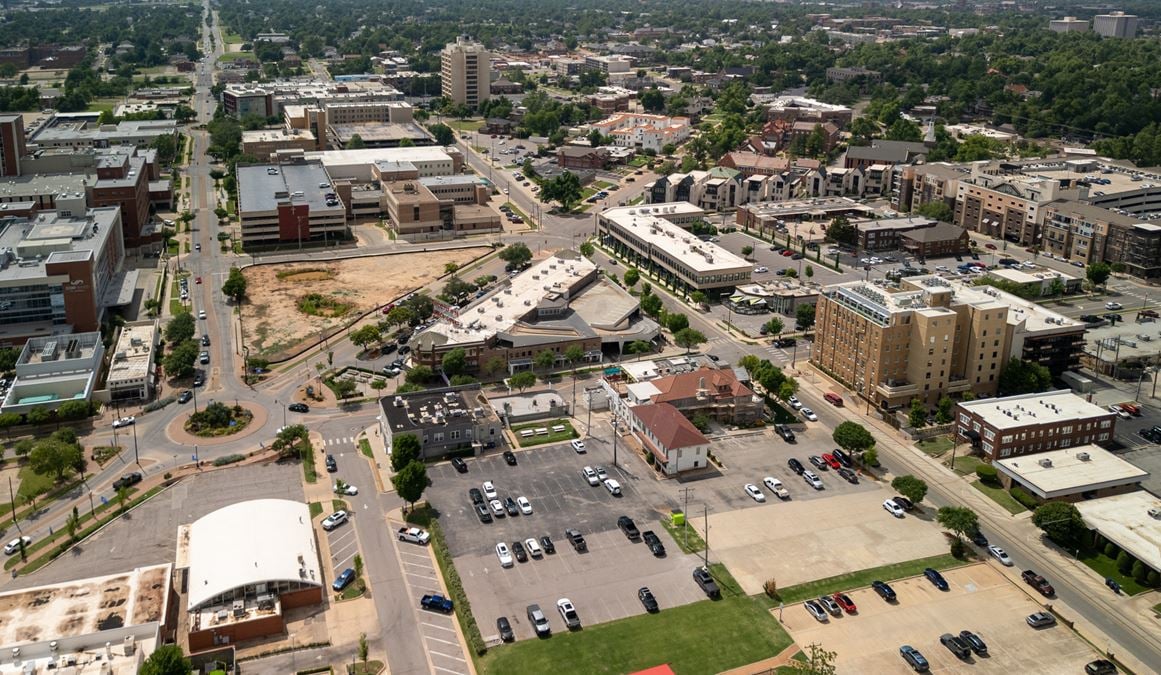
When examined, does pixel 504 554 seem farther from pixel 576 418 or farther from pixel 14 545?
pixel 14 545

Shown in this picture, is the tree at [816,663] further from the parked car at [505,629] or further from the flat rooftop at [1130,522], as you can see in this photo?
the flat rooftop at [1130,522]

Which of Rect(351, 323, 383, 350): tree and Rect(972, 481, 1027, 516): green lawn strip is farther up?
Rect(351, 323, 383, 350): tree

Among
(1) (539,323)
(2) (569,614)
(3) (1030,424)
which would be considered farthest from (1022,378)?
(2) (569,614)

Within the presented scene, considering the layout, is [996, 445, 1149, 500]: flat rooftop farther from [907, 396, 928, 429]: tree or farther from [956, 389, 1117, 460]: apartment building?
[907, 396, 928, 429]: tree

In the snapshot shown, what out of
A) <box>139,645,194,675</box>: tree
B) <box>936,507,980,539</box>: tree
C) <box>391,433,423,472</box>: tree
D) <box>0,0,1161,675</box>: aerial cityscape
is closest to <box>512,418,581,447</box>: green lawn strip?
<box>0,0,1161,675</box>: aerial cityscape

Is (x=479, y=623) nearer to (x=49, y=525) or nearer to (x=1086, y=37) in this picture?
(x=49, y=525)
